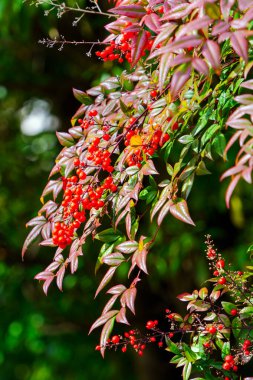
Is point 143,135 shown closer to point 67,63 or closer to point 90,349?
point 67,63

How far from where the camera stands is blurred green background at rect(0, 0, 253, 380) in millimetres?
3006

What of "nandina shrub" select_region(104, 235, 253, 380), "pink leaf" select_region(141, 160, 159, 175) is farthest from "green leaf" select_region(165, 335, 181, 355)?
"pink leaf" select_region(141, 160, 159, 175)

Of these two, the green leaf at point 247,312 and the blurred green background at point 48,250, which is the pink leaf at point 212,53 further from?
the blurred green background at point 48,250

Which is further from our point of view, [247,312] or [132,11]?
[247,312]

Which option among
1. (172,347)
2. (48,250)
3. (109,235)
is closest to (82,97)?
(109,235)

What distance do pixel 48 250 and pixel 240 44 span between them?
121 inches

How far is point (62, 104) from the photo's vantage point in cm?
365

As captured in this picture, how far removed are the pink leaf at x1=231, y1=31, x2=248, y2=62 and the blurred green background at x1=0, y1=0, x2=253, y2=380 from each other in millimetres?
1887

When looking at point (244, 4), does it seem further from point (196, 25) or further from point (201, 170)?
point (201, 170)

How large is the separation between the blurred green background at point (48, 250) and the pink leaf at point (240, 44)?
189 cm

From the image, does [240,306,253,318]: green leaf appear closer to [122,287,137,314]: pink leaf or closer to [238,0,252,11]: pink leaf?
[122,287,137,314]: pink leaf

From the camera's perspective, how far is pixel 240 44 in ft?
2.68

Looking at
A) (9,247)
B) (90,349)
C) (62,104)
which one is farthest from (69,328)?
(62,104)

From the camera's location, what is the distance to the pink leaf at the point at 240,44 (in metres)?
0.81
